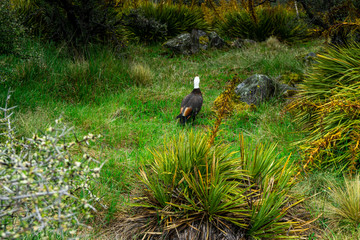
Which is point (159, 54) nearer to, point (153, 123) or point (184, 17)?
point (184, 17)

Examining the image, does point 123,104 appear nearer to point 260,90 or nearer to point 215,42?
point 260,90

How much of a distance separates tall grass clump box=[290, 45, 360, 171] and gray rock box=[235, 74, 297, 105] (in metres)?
1.14

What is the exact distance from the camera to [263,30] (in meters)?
11.7

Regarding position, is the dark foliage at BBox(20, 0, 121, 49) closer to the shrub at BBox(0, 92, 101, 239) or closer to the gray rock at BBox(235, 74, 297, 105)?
the gray rock at BBox(235, 74, 297, 105)

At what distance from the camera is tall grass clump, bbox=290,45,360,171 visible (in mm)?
3320

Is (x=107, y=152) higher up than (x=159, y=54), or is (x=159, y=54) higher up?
(x=107, y=152)

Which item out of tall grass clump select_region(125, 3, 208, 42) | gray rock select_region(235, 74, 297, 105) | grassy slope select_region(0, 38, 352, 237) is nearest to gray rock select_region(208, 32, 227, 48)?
tall grass clump select_region(125, 3, 208, 42)

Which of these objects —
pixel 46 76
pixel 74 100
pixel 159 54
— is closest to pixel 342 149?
pixel 74 100

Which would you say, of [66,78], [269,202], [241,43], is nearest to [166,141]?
[269,202]

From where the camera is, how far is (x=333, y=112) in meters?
3.74

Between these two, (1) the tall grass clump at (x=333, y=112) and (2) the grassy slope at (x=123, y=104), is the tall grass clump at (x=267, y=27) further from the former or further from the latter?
(1) the tall grass clump at (x=333, y=112)

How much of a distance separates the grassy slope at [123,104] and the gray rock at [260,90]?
0.28 metres

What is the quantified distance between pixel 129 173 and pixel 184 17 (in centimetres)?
966

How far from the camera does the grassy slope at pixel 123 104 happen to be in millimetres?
3936
